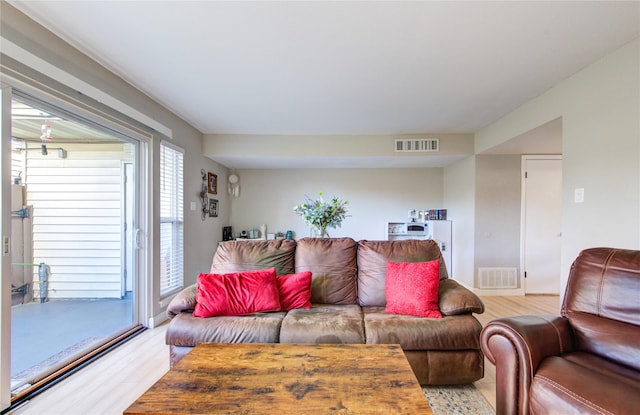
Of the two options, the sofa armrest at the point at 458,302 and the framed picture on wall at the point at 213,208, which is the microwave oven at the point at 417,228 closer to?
the sofa armrest at the point at 458,302

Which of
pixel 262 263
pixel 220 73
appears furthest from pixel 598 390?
pixel 220 73

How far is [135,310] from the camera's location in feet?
9.42

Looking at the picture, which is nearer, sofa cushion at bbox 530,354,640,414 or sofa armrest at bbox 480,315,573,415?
sofa cushion at bbox 530,354,640,414

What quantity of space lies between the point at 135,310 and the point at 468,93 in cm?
418

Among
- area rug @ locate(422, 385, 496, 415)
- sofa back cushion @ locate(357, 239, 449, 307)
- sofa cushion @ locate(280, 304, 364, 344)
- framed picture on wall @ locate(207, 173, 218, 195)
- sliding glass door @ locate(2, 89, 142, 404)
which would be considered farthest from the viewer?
framed picture on wall @ locate(207, 173, 218, 195)

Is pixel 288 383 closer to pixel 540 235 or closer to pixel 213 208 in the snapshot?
pixel 213 208

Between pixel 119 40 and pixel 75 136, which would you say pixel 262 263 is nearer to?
pixel 119 40

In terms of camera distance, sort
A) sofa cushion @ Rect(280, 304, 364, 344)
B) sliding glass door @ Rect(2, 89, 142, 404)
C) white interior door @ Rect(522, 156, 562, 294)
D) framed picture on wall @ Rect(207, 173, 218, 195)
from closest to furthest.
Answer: sofa cushion @ Rect(280, 304, 364, 344), sliding glass door @ Rect(2, 89, 142, 404), white interior door @ Rect(522, 156, 562, 294), framed picture on wall @ Rect(207, 173, 218, 195)

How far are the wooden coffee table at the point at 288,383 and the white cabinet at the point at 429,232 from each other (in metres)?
3.78

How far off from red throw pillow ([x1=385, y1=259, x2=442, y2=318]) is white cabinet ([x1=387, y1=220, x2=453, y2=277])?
110 inches

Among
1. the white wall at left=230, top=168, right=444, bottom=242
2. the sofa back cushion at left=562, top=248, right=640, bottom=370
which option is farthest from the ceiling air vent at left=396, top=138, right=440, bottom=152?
the sofa back cushion at left=562, top=248, right=640, bottom=370

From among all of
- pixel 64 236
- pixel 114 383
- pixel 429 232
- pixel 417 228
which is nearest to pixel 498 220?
pixel 429 232

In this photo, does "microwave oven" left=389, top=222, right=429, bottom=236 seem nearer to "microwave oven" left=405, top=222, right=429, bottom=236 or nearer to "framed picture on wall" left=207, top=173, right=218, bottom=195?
"microwave oven" left=405, top=222, right=429, bottom=236

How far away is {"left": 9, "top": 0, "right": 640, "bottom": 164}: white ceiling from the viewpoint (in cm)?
169
